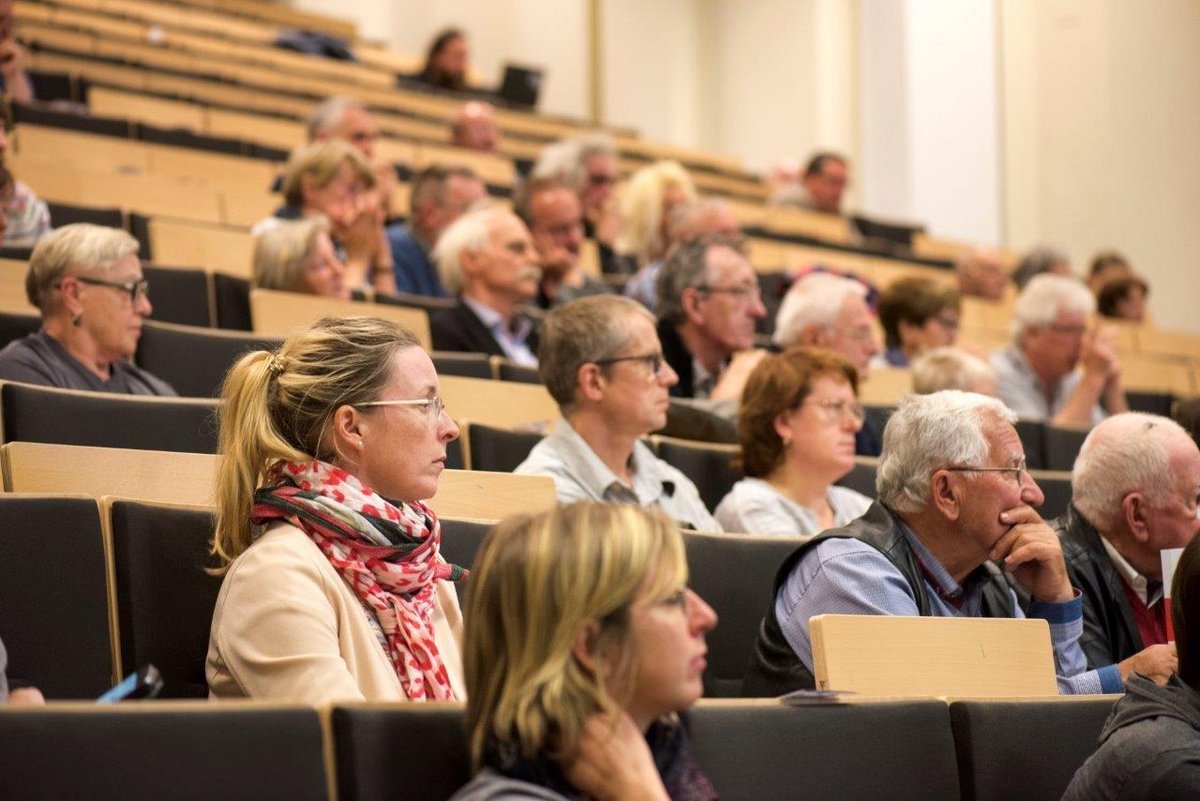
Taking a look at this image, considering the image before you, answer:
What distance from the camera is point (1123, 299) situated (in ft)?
19.7

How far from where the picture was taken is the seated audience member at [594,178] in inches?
198

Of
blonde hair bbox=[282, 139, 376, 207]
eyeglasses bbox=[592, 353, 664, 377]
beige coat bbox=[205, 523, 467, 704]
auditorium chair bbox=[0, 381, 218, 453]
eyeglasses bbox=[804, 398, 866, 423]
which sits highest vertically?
blonde hair bbox=[282, 139, 376, 207]

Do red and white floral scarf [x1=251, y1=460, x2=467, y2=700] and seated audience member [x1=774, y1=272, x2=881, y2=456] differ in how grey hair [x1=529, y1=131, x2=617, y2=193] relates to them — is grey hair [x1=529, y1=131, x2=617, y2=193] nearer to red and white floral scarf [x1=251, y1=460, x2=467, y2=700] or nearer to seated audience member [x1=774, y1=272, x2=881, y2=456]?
seated audience member [x1=774, y1=272, x2=881, y2=456]

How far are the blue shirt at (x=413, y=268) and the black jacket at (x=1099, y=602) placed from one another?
2243mm

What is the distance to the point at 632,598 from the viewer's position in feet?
4.05

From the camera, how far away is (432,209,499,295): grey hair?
365 cm

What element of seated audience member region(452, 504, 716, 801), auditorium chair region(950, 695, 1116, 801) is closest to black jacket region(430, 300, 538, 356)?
auditorium chair region(950, 695, 1116, 801)

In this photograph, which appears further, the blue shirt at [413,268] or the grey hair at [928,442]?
the blue shirt at [413,268]

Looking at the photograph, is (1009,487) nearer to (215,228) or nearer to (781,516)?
(781,516)

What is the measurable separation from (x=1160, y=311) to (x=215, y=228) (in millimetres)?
5564

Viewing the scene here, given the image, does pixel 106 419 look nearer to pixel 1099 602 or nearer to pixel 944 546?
pixel 944 546

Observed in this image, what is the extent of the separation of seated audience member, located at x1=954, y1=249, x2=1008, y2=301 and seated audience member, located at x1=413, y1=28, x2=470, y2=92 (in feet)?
9.62

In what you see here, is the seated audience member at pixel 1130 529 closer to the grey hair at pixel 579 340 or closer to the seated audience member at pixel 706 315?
the grey hair at pixel 579 340

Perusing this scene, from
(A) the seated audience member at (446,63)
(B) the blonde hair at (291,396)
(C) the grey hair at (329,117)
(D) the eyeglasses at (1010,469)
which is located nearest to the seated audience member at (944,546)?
(D) the eyeglasses at (1010,469)
